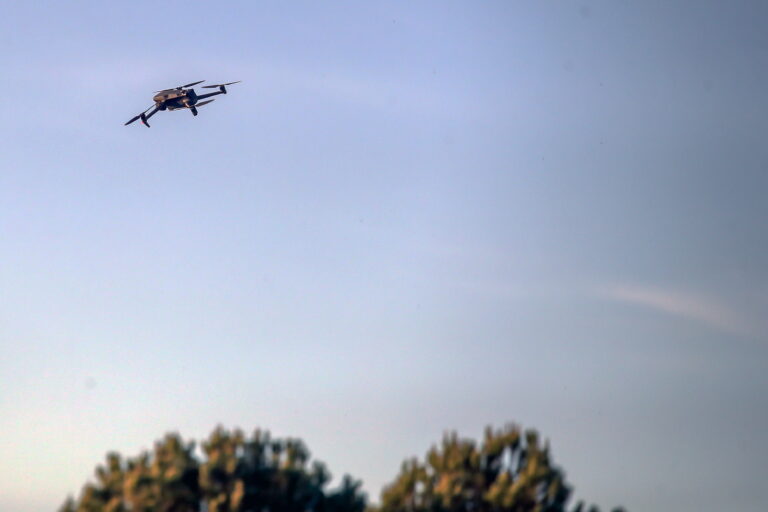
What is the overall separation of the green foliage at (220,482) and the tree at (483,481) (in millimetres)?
3084

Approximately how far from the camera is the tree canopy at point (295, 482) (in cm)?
6506

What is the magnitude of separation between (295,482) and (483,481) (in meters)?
10.7

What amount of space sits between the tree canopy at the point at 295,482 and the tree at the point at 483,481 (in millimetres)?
55

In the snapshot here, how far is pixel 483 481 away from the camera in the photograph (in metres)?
70.6

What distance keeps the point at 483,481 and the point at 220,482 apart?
14.8m

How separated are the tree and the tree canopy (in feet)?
0.18

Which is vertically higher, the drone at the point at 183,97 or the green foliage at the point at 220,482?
the drone at the point at 183,97

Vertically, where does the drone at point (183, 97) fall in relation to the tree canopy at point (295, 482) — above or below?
above

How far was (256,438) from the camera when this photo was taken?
68625mm

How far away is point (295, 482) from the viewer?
223ft

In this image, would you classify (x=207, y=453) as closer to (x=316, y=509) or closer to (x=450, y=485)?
(x=316, y=509)

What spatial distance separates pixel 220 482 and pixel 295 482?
4.21 metres

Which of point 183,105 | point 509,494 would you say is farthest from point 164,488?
point 183,105

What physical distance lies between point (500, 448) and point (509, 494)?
338cm
